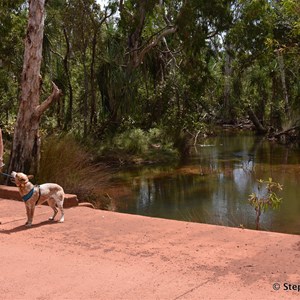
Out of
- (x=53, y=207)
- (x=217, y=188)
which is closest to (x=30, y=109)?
(x=53, y=207)

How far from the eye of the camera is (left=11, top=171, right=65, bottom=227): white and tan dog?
6.57 meters

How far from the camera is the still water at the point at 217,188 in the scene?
1119 centimetres

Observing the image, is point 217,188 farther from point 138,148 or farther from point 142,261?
point 142,261

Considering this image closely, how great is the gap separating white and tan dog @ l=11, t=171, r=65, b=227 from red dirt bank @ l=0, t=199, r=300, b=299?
0.85 feet

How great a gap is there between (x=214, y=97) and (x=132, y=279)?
38.0 metres

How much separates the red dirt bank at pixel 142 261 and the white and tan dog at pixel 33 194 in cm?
26

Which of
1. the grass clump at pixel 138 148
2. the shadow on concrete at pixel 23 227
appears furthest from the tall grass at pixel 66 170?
the grass clump at pixel 138 148

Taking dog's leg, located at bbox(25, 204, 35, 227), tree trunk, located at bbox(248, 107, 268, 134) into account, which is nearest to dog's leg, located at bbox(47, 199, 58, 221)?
Answer: dog's leg, located at bbox(25, 204, 35, 227)

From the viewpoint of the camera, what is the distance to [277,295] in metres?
4.04

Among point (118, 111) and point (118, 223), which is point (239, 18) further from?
point (118, 223)

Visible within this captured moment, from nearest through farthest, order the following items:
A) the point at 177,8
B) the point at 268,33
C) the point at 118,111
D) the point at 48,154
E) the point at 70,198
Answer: the point at 70,198 → the point at 48,154 → the point at 268,33 → the point at 118,111 → the point at 177,8

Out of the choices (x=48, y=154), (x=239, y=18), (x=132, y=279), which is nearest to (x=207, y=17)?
(x=239, y=18)

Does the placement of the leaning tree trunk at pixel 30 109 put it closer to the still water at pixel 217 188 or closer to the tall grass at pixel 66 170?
the tall grass at pixel 66 170

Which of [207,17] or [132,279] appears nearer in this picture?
[132,279]
